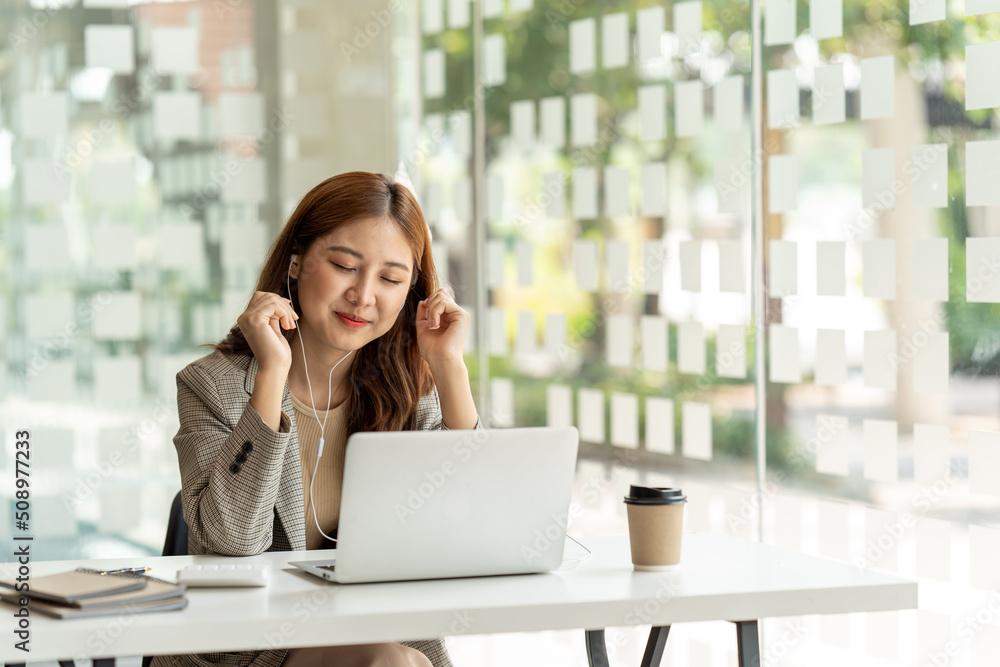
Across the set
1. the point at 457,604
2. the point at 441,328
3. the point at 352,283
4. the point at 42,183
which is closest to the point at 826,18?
the point at 441,328

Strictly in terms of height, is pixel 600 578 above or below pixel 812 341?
below

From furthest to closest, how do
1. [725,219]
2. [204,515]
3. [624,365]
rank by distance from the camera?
[624,365] → [725,219] → [204,515]

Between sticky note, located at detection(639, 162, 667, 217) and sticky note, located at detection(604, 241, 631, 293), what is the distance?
0.41 feet

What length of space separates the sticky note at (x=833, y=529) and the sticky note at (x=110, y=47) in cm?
249

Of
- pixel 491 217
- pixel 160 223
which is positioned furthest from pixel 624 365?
pixel 160 223

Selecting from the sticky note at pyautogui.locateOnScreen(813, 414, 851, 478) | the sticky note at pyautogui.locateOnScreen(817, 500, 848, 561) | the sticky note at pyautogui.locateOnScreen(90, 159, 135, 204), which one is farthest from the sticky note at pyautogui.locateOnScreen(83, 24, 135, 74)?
the sticky note at pyautogui.locateOnScreen(817, 500, 848, 561)

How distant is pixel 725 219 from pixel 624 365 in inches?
21.9

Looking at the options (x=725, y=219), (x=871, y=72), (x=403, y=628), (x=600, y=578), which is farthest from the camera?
(x=725, y=219)

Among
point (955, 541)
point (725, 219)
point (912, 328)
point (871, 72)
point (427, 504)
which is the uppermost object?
point (871, 72)

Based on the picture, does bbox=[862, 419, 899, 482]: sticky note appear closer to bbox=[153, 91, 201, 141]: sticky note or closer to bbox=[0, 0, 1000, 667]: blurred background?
bbox=[0, 0, 1000, 667]: blurred background

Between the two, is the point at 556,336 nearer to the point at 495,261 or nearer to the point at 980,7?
the point at 495,261

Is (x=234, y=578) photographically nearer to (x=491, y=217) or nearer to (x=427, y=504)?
(x=427, y=504)

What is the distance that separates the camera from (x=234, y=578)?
146 centimetres

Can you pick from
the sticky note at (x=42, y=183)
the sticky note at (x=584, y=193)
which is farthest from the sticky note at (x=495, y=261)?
the sticky note at (x=42, y=183)
